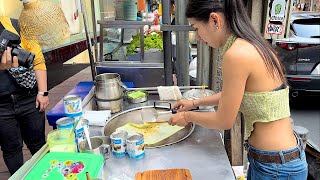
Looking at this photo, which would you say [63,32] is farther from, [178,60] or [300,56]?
[300,56]

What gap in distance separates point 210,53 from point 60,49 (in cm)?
527

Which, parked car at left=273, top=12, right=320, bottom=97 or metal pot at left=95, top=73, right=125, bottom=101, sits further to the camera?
parked car at left=273, top=12, right=320, bottom=97

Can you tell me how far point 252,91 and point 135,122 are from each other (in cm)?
86

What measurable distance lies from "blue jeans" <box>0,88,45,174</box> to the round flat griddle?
39.2 inches

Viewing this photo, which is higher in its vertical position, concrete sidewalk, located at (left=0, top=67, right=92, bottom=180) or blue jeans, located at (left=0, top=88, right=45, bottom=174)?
blue jeans, located at (left=0, top=88, right=45, bottom=174)

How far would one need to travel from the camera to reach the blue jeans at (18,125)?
2.45 metres

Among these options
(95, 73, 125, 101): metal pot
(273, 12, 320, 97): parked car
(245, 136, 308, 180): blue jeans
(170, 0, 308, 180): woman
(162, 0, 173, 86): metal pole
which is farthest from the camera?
(273, 12, 320, 97): parked car

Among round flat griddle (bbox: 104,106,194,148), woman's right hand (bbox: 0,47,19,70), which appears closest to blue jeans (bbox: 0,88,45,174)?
woman's right hand (bbox: 0,47,19,70)

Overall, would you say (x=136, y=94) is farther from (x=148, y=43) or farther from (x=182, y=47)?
(x=148, y=43)

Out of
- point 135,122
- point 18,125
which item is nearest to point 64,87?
point 18,125

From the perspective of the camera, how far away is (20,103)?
8.16 feet

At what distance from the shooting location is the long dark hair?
53.2 inches

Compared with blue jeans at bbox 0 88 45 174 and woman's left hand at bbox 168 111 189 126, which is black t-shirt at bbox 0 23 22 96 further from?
woman's left hand at bbox 168 111 189 126

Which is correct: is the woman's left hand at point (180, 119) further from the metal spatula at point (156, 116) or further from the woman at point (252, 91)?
the metal spatula at point (156, 116)
